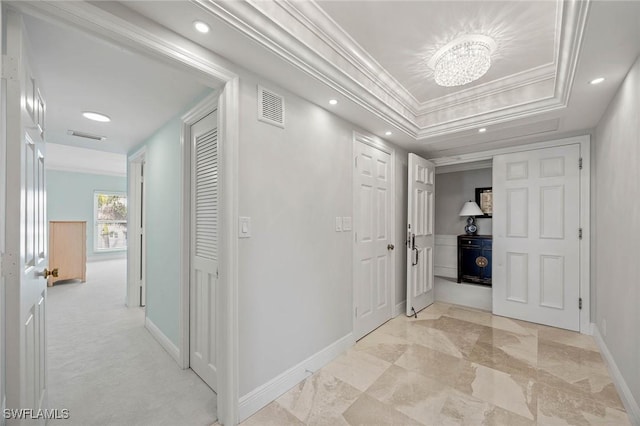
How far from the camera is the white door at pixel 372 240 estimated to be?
9.11 feet

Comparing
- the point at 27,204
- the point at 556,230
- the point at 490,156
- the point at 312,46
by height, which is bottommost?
the point at 556,230

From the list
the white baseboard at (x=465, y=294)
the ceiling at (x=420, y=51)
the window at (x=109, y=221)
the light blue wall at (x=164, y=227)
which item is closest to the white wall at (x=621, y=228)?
the ceiling at (x=420, y=51)

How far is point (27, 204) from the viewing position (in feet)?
3.93

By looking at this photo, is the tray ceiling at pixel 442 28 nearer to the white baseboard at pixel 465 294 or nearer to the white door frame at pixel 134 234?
the white baseboard at pixel 465 294

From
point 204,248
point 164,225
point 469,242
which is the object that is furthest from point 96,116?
point 469,242

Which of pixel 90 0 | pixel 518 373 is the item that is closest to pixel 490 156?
pixel 518 373

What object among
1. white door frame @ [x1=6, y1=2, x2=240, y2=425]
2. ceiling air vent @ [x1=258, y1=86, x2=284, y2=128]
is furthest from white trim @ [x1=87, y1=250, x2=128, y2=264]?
ceiling air vent @ [x1=258, y1=86, x2=284, y2=128]

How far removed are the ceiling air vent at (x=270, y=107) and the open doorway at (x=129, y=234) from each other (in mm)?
616

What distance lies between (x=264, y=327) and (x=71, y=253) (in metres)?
5.63

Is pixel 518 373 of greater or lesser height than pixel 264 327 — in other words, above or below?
below

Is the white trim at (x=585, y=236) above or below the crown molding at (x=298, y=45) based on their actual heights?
below

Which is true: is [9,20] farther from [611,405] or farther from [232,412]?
[611,405]

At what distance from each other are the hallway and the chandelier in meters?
2.91

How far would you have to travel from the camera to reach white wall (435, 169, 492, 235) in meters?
5.12
